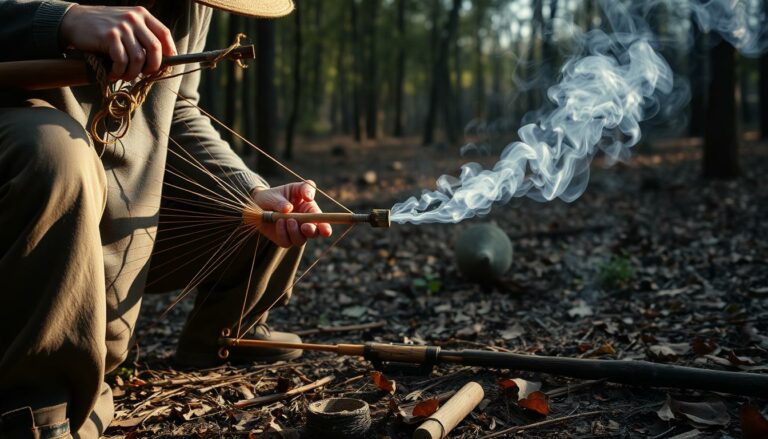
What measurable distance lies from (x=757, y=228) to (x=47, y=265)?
656cm

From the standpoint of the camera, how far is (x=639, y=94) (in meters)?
4.54

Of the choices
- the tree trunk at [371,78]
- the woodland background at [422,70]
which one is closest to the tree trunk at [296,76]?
the woodland background at [422,70]

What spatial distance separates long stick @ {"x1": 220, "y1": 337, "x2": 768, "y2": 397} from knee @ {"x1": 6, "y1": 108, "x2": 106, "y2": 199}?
1.24 m

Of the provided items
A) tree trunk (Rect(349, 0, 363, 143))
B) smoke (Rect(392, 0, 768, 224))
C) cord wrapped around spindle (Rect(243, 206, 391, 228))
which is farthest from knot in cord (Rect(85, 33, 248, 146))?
tree trunk (Rect(349, 0, 363, 143))

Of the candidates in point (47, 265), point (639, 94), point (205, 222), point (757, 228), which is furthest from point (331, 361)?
point (757, 228)

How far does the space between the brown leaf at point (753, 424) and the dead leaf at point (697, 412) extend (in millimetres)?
143

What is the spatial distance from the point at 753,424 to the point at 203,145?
265 centimetres

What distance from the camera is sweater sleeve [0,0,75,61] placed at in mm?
A: 2166

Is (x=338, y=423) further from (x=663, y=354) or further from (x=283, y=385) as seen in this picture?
(x=663, y=354)

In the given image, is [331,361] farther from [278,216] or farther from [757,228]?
[757,228]

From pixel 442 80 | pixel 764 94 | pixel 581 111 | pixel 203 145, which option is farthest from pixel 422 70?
pixel 203 145

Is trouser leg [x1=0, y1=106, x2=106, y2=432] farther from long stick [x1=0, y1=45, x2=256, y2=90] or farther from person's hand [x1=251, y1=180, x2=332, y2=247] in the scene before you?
person's hand [x1=251, y1=180, x2=332, y2=247]

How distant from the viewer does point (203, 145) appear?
3230mm

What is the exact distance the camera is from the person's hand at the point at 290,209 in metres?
2.75
